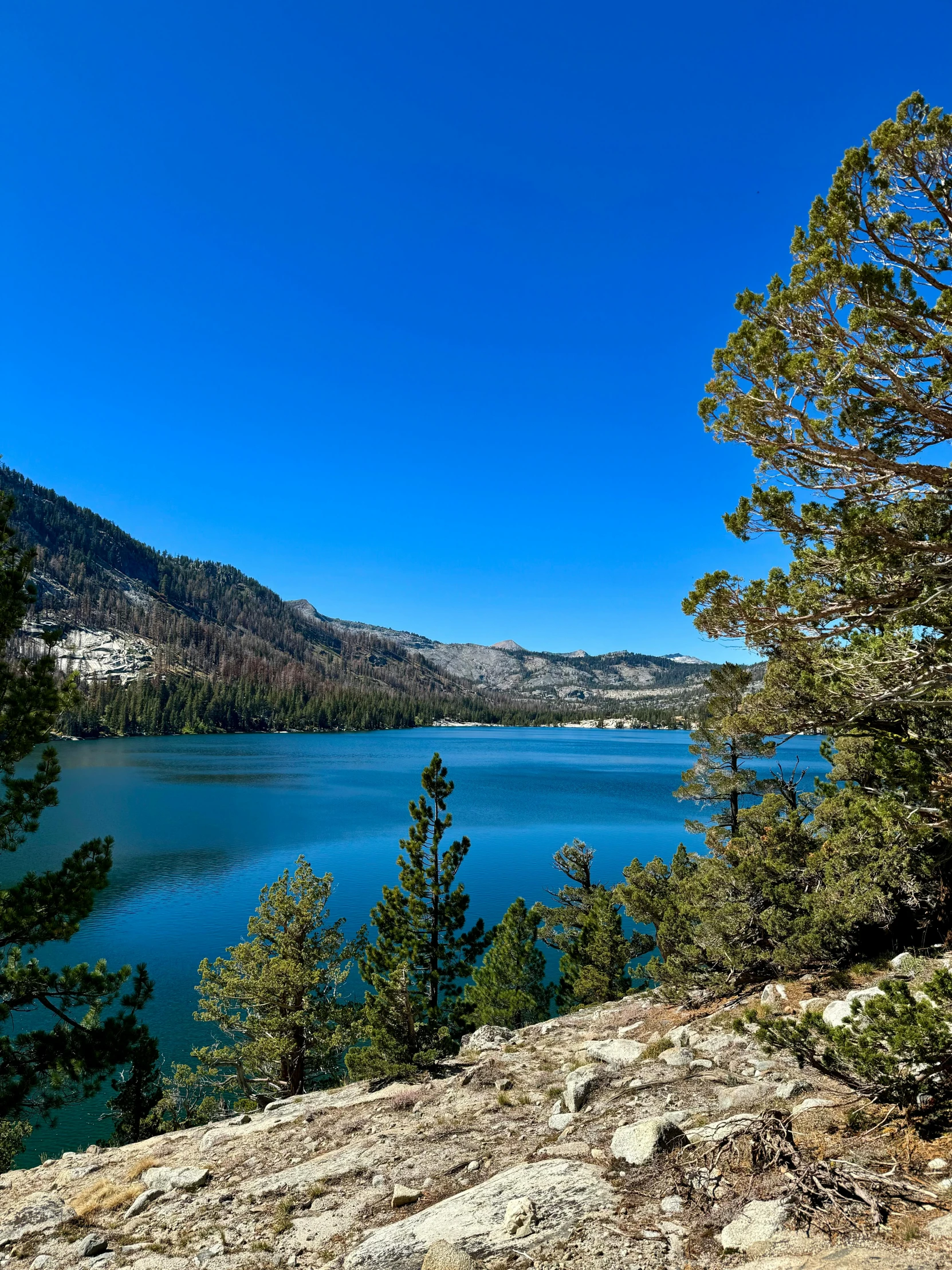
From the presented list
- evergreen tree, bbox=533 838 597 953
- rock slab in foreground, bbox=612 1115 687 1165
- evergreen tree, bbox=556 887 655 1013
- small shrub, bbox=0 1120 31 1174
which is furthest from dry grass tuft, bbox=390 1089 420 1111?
evergreen tree, bbox=533 838 597 953

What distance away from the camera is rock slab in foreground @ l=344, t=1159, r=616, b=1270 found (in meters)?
5.24

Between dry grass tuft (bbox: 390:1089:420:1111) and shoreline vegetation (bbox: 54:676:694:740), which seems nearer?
dry grass tuft (bbox: 390:1089:420:1111)

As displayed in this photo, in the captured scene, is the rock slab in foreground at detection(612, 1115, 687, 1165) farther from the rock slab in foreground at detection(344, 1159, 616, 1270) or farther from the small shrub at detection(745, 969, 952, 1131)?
the small shrub at detection(745, 969, 952, 1131)

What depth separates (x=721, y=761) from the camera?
21391 millimetres

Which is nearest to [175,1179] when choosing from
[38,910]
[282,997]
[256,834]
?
[38,910]

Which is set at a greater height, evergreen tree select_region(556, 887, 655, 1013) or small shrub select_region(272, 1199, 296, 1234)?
small shrub select_region(272, 1199, 296, 1234)

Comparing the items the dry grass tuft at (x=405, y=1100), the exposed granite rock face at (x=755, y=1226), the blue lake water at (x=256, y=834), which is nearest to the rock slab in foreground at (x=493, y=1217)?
the exposed granite rock face at (x=755, y=1226)

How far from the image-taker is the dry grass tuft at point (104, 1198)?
8.04m

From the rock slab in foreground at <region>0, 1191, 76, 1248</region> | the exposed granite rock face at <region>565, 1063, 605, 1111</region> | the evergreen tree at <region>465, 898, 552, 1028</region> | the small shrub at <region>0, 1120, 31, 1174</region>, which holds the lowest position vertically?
the small shrub at <region>0, 1120, 31, 1174</region>

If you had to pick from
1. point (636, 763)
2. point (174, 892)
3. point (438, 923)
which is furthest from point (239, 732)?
point (438, 923)

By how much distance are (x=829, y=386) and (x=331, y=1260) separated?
9.83 meters

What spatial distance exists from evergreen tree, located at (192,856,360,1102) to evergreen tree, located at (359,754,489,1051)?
2.42m

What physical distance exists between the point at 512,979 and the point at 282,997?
28.4 ft

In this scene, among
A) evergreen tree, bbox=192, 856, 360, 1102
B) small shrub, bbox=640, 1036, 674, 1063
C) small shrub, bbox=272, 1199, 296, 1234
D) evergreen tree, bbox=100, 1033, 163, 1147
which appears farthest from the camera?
evergreen tree, bbox=100, 1033, 163, 1147
